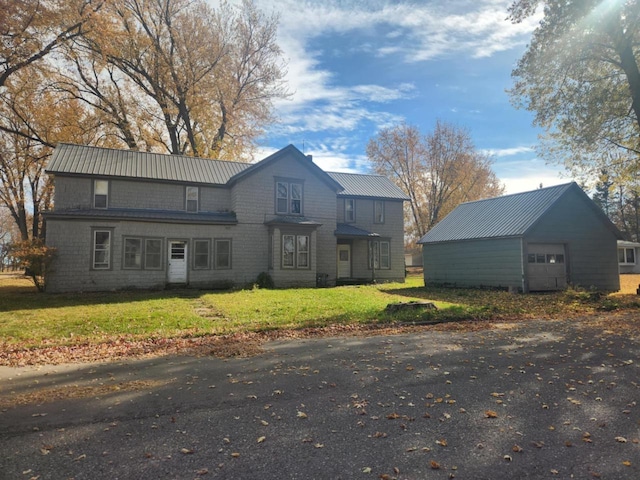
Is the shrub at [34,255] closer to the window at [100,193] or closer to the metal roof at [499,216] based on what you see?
the window at [100,193]

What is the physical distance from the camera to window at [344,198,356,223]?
87.7 ft

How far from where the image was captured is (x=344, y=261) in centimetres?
2608

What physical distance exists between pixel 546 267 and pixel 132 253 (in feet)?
67.1

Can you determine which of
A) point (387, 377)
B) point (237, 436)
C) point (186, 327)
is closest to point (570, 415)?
point (387, 377)

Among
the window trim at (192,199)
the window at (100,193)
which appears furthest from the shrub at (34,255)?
the window trim at (192,199)

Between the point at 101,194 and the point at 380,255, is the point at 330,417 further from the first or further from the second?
the point at 380,255

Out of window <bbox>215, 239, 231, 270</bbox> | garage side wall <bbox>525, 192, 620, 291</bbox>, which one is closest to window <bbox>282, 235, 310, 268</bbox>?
window <bbox>215, 239, 231, 270</bbox>

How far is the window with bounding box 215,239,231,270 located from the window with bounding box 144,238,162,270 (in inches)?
112

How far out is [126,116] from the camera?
31844 millimetres

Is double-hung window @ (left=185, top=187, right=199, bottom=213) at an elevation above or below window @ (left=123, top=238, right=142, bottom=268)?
above

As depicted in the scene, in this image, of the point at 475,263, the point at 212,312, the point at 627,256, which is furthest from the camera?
the point at 627,256

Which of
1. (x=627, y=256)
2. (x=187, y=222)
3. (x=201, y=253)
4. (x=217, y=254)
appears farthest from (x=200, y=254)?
(x=627, y=256)

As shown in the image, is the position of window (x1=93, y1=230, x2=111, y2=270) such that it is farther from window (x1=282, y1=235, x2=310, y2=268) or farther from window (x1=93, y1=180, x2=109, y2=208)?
window (x1=282, y1=235, x2=310, y2=268)

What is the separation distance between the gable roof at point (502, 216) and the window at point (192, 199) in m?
14.0
